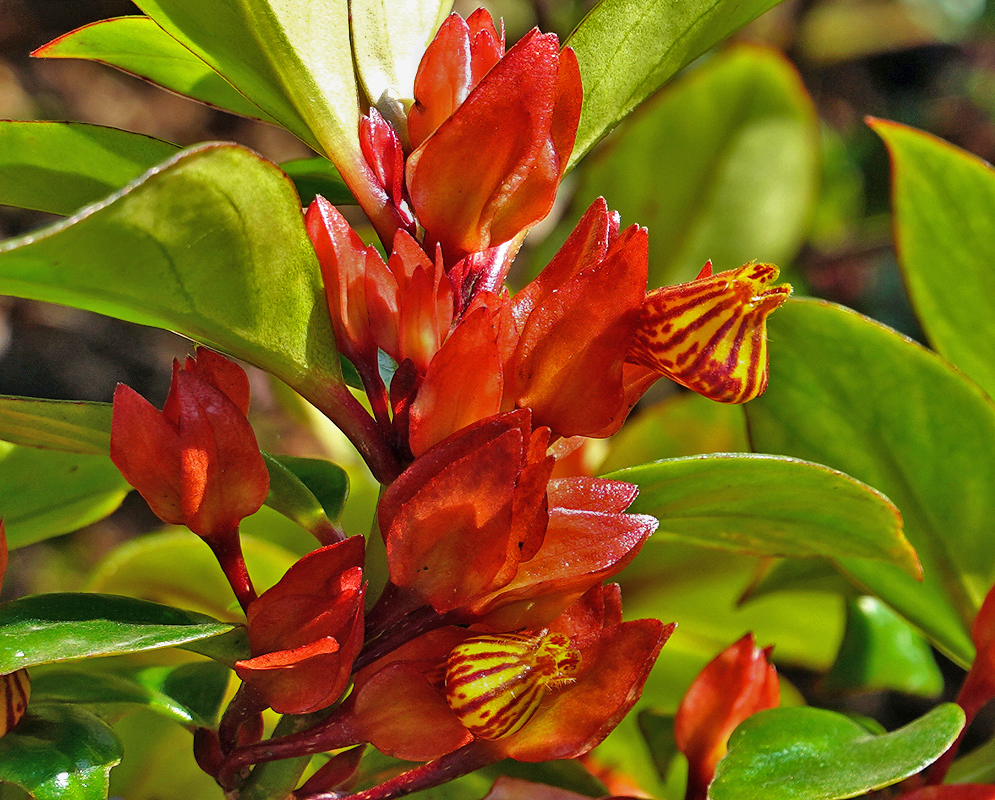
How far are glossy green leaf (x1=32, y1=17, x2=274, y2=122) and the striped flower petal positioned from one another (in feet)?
0.68

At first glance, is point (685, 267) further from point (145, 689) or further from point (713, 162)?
point (145, 689)

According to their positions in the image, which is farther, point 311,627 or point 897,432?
point 897,432

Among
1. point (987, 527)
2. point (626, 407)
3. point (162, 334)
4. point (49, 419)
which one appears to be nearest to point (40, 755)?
point (49, 419)

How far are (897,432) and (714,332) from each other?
0.24m

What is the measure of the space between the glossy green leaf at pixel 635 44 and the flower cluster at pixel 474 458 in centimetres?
6

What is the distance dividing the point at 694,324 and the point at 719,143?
2.75ft

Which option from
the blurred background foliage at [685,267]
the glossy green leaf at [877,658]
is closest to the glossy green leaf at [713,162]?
the blurred background foliage at [685,267]

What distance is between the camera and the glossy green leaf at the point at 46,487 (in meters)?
0.55

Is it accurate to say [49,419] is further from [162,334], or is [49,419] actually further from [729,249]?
[162,334]

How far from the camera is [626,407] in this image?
0.40 m

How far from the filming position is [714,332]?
1.29 ft

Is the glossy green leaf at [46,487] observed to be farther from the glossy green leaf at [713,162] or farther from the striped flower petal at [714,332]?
the glossy green leaf at [713,162]

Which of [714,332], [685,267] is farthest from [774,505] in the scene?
[685,267]

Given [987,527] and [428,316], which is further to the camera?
[987,527]
